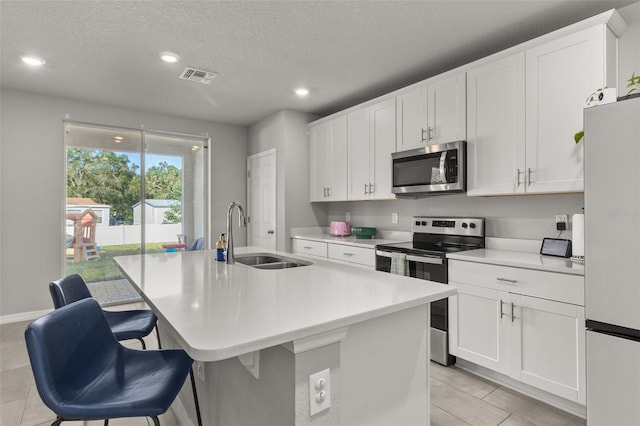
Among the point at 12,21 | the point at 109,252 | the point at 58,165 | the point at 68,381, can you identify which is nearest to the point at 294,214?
the point at 109,252

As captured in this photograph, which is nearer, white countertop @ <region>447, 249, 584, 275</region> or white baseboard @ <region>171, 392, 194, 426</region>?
white baseboard @ <region>171, 392, 194, 426</region>

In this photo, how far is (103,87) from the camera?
148 inches

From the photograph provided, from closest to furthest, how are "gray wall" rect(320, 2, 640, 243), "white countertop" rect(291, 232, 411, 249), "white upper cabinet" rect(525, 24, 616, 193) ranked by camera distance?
1. "white upper cabinet" rect(525, 24, 616, 193)
2. "gray wall" rect(320, 2, 640, 243)
3. "white countertop" rect(291, 232, 411, 249)

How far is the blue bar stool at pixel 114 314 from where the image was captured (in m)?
1.64

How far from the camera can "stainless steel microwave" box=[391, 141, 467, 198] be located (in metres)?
2.88

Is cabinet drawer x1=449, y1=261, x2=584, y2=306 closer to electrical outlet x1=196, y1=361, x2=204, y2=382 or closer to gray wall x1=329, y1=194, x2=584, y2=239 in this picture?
gray wall x1=329, y1=194, x2=584, y2=239

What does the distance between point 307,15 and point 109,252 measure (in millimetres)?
3906

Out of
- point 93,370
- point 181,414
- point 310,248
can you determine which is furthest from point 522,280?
point 310,248

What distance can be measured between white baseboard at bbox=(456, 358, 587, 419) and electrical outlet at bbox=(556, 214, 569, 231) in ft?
3.72

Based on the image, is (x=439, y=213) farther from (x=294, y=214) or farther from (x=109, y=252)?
(x=109, y=252)

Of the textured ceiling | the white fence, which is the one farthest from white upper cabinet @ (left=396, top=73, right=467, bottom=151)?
the white fence

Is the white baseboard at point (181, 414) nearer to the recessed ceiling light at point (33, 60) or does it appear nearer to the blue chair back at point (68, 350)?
the blue chair back at point (68, 350)

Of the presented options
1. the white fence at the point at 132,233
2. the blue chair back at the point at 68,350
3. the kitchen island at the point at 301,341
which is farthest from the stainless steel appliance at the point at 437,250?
the white fence at the point at 132,233

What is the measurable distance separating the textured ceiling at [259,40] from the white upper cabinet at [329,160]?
480mm
